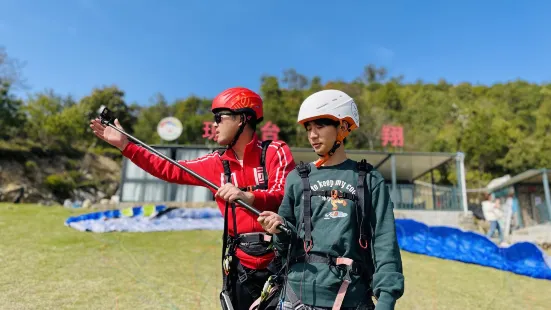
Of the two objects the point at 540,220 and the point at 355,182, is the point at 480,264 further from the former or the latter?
the point at 540,220

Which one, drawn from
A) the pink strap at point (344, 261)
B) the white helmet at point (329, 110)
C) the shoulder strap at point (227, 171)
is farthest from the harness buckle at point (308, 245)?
the shoulder strap at point (227, 171)

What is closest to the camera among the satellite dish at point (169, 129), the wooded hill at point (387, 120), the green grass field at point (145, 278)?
the green grass field at point (145, 278)

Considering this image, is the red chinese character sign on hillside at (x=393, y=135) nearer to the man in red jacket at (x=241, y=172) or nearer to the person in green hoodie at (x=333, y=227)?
the man in red jacket at (x=241, y=172)

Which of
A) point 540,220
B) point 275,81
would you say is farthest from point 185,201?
point 275,81

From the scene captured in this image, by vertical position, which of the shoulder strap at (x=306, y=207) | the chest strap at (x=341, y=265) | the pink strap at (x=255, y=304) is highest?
the shoulder strap at (x=306, y=207)

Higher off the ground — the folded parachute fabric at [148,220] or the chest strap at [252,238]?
the chest strap at [252,238]

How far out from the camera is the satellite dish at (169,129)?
91.1 feet

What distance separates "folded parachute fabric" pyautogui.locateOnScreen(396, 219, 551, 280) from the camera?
9.47 m

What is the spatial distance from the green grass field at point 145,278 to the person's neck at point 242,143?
3.74 metres

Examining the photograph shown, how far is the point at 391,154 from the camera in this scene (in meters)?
24.6

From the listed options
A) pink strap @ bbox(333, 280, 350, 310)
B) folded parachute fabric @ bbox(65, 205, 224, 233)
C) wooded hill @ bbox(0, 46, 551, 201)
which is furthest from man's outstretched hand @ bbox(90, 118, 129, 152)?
wooded hill @ bbox(0, 46, 551, 201)

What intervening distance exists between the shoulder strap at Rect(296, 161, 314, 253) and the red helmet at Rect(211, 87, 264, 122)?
3.13 feet

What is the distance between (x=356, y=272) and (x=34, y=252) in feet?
32.7

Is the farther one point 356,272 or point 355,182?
point 355,182
